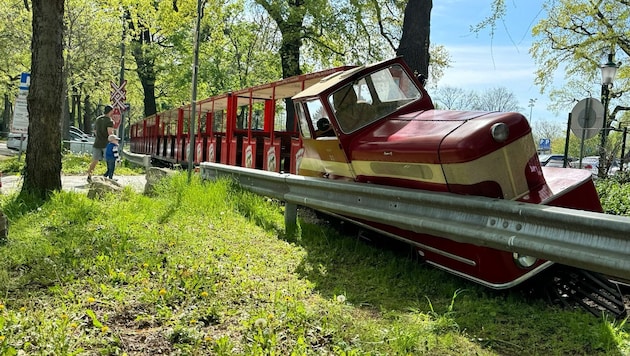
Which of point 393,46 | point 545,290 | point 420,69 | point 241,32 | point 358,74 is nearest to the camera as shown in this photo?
point 545,290

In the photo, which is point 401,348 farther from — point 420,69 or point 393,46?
point 393,46

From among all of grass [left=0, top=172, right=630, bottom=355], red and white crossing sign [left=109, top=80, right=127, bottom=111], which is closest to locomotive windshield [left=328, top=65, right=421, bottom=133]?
grass [left=0, top=172, right=630, bottom=355]

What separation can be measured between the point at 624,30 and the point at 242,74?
61.0 ft

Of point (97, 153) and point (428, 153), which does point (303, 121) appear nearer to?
point (428, 153)

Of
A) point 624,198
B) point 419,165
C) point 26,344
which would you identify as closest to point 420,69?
point 624,198

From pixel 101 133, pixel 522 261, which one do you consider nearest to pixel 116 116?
pixel 101 133

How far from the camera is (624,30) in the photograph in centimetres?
2114

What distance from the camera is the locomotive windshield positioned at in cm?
553

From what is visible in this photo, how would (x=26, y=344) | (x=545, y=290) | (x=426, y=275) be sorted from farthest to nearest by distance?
(x=426, y=275)
(x=545, y=290)
(x=26, y=344)

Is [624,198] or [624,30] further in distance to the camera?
[624,30]

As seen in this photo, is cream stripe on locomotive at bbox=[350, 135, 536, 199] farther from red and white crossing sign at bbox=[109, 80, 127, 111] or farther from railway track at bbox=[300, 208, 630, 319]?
red and white crossing sign at bbox=[109, 80, 127, 111]

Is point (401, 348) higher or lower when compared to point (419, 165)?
lower

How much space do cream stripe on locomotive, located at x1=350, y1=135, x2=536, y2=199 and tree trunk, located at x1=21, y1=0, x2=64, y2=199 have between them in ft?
16.6

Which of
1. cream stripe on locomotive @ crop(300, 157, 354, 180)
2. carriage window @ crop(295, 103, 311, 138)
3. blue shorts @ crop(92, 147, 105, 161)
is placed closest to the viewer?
cream stripe on locomotive @ crop(300, 157, 354, 180)
